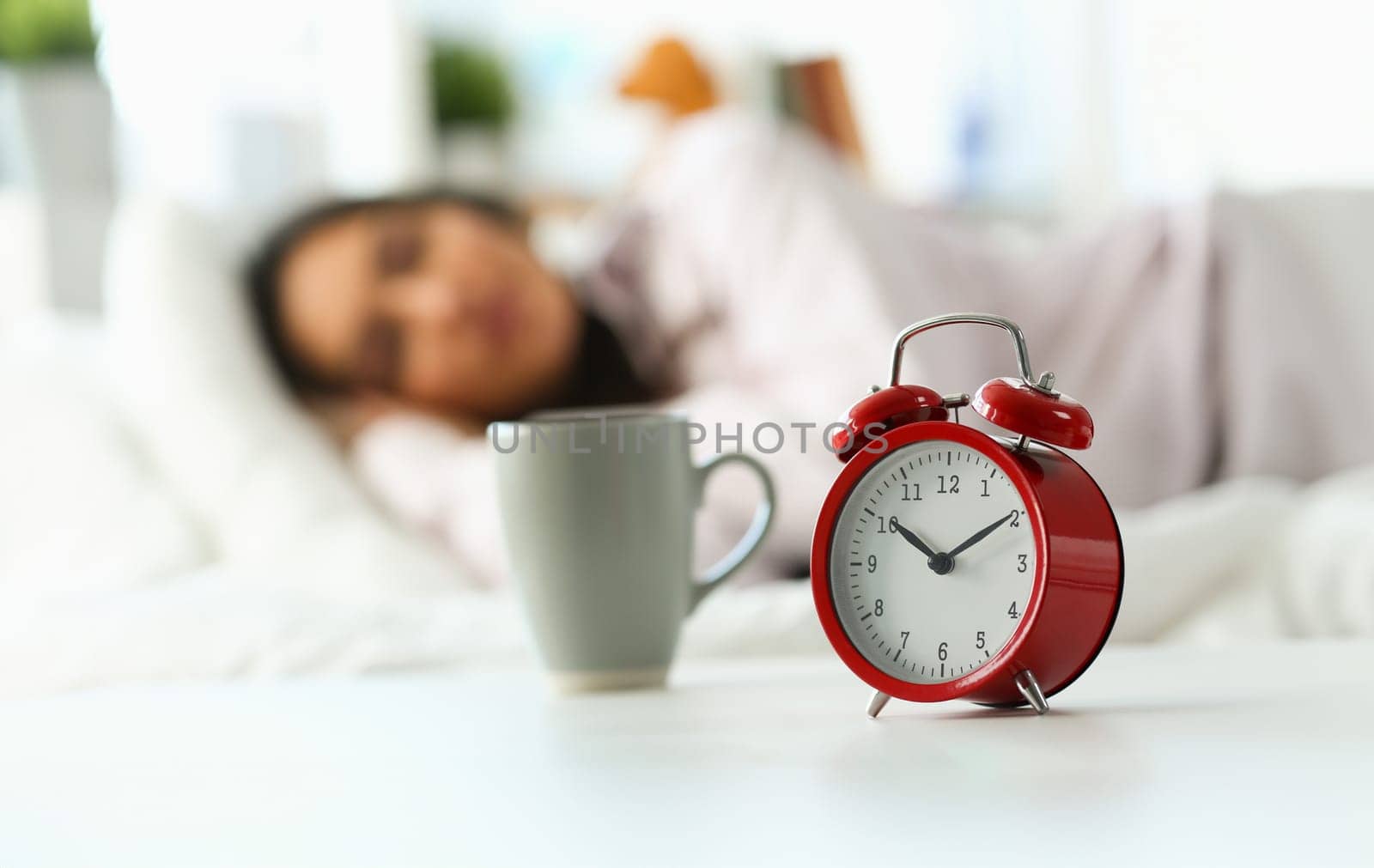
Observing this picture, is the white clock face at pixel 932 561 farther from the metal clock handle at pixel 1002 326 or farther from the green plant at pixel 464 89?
the green plant at pixel 464 89

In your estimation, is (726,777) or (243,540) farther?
(243,540)

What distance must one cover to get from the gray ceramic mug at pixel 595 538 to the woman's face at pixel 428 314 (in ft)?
3.05

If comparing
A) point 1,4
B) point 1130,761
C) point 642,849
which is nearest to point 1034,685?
point 1130,761

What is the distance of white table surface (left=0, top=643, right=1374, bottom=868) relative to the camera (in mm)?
339

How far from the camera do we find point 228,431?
1391 millimetres

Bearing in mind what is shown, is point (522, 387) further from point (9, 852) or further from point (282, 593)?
point (9, 852)

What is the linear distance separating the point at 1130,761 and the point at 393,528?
106cm

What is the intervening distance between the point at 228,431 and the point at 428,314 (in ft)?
0.88

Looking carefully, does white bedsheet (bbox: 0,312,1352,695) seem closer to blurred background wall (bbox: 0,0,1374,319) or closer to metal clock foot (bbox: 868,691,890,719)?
metal clock foot (bbox: 868,691,890,719)

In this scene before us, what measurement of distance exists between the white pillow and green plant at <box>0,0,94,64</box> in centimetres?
75

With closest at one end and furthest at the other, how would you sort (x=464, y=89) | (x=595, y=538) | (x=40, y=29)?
(x=595, y=538)
(x=40, y=29)
(x=464, y=89)

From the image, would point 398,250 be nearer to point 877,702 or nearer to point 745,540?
point 745,540

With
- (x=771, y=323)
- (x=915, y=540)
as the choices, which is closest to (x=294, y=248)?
(x=771, y=323)

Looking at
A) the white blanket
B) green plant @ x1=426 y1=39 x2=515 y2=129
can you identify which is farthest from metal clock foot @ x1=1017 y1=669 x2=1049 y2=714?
green plant @ x1=426 y1=39 x2=515 y2=129
